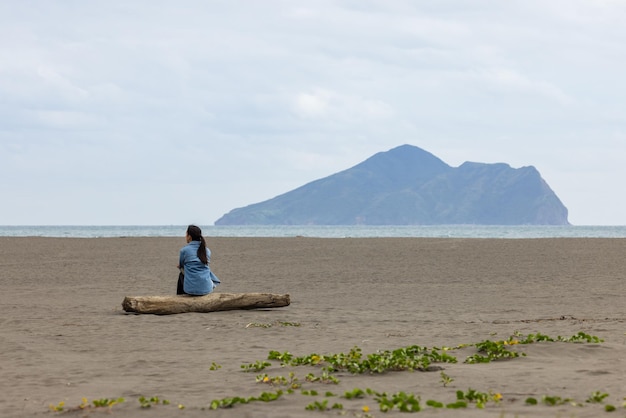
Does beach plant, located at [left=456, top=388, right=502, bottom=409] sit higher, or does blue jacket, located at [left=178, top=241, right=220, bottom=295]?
blue jacket, located at [left=178, top=241, right=220, bottom=295]

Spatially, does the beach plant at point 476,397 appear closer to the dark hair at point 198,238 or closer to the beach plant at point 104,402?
the beach plant at point 104,402

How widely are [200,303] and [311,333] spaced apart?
153 inches

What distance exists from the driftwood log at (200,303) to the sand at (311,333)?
228mm

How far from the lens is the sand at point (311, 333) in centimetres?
871

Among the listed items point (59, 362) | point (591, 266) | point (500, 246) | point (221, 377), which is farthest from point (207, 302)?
point (500, 246)

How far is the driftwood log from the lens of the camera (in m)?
16.7

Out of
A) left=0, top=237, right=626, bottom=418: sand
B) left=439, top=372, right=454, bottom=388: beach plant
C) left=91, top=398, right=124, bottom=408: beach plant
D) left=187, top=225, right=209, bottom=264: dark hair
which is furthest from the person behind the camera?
left=187, top=225, right=209, bottom=264: dark hair

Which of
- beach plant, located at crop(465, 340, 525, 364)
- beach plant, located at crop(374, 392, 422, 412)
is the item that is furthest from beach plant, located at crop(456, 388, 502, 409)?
beach plant, located at crop(465, 340, 525, 364)

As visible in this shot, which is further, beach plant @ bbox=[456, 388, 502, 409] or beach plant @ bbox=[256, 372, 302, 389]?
beach plant @ bbox=[256, 372, 302, 389]

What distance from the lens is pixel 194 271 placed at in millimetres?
17203

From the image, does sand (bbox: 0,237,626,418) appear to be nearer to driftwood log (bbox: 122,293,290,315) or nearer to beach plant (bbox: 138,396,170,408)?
beach plant (bbox: 138,396,170,408)

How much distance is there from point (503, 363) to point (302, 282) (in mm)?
15030

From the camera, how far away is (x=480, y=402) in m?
8.02

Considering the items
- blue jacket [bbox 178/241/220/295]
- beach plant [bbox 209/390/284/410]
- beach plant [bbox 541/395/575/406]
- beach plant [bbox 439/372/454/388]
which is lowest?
beach plant [bbox 209/390/284/410]
